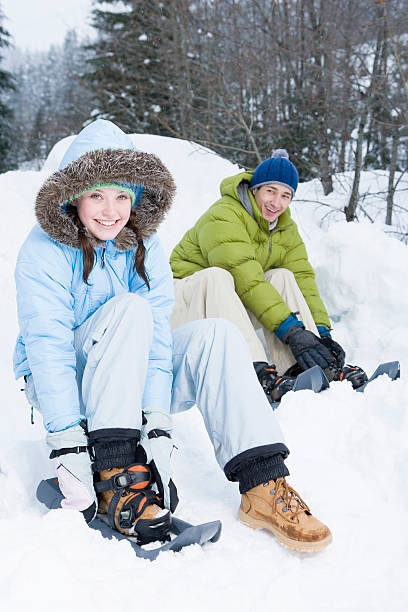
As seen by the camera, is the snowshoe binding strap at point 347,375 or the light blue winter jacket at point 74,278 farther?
the snowshoe binding strap at point 347,375

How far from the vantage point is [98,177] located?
1.76m

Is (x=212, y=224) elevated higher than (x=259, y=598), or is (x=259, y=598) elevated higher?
(x=212, y=224)

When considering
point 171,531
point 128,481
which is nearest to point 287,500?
point 171,531

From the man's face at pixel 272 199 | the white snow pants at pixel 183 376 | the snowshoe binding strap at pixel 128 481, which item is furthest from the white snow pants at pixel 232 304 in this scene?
the snowshoe binding strap at pixel 128 481

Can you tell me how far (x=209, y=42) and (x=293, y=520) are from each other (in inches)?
324

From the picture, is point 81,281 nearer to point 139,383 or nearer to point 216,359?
point 139,383

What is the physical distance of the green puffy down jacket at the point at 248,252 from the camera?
2.96 meters

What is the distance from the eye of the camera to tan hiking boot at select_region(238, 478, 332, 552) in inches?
59.0

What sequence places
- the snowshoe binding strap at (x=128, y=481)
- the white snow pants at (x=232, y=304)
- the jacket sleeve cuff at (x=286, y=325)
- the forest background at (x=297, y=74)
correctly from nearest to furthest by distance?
the snowshoe binding strap at (x=128, y=481), the white snow pants at (x=232, y=304), the jacket sleeve cuff at (x=286, y=325), the forest background at (x=297, y=74)

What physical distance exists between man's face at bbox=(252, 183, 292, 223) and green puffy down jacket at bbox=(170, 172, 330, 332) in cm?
4

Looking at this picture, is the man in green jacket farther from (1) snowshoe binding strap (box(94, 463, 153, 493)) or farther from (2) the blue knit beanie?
(1) snowshoe binding strap (box(94, 463, 153, 493))

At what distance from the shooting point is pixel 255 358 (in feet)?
9.07

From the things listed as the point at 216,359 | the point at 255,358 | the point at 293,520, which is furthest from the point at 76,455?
the point at 255,358

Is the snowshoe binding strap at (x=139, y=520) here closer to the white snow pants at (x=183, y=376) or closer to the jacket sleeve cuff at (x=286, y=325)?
the white snow pants at (x=183, y=376)
